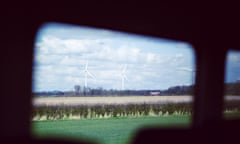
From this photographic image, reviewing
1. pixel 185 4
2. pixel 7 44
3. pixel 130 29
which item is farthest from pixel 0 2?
pixel 185 4

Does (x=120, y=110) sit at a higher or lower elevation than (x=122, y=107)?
lower

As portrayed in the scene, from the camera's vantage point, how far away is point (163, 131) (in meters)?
3.34

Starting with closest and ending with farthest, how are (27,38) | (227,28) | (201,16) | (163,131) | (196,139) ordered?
(27,38), (163,131), (196,139), (201,16), (227,28)

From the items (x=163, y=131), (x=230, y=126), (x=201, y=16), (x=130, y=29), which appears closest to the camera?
(x=163, y=131)

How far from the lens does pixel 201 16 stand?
4562 mm

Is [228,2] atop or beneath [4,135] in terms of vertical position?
atop

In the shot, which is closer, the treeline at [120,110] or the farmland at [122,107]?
the farmland at [122,107]

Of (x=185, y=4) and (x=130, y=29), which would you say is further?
(x=185, y=4)

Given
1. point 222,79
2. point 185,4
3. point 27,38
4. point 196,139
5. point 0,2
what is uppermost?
point 185,4

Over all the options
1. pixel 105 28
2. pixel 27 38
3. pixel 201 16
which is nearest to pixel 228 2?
pixel 201 16

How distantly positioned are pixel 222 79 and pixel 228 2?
36.2 inches

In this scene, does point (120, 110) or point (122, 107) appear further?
point (120, 110)

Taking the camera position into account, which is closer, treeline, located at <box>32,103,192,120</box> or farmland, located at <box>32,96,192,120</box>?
farmland, located at <box>32,96,192,120</box>

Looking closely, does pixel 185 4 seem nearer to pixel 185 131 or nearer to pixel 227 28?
pixel 227 28
